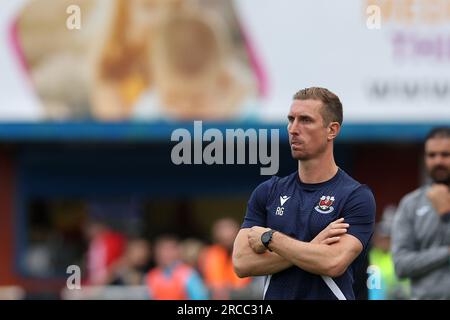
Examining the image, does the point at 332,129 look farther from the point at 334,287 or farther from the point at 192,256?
the point at 192,256

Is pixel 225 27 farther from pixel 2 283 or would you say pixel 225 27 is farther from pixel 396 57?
pixel 2 283

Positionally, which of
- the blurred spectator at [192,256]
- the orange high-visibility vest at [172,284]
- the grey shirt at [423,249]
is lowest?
the blurred spectator at [192,256]

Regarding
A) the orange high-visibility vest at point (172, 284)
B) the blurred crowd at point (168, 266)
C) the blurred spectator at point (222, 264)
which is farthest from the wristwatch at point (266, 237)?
the blurred spectator at point (222, 264)

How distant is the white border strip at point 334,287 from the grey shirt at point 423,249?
2.08 metres

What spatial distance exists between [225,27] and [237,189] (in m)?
2.81

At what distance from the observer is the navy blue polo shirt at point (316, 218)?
6.14 meters

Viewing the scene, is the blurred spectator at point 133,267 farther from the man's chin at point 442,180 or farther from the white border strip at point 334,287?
the white border strip at point 334,287

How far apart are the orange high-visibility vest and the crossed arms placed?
781 cm

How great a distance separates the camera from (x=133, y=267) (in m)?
17.0

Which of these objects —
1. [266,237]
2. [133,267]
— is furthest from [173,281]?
[266,237]

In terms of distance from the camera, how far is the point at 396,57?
Result: 18750mm

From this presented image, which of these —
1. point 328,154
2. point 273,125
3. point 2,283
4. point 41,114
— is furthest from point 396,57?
point 328,154

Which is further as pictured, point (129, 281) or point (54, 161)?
point (54, 161)

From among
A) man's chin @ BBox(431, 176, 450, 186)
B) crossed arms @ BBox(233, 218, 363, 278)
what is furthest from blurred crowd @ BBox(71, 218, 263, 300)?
crossed arms @ BBox(233, 218, 363, 278)
